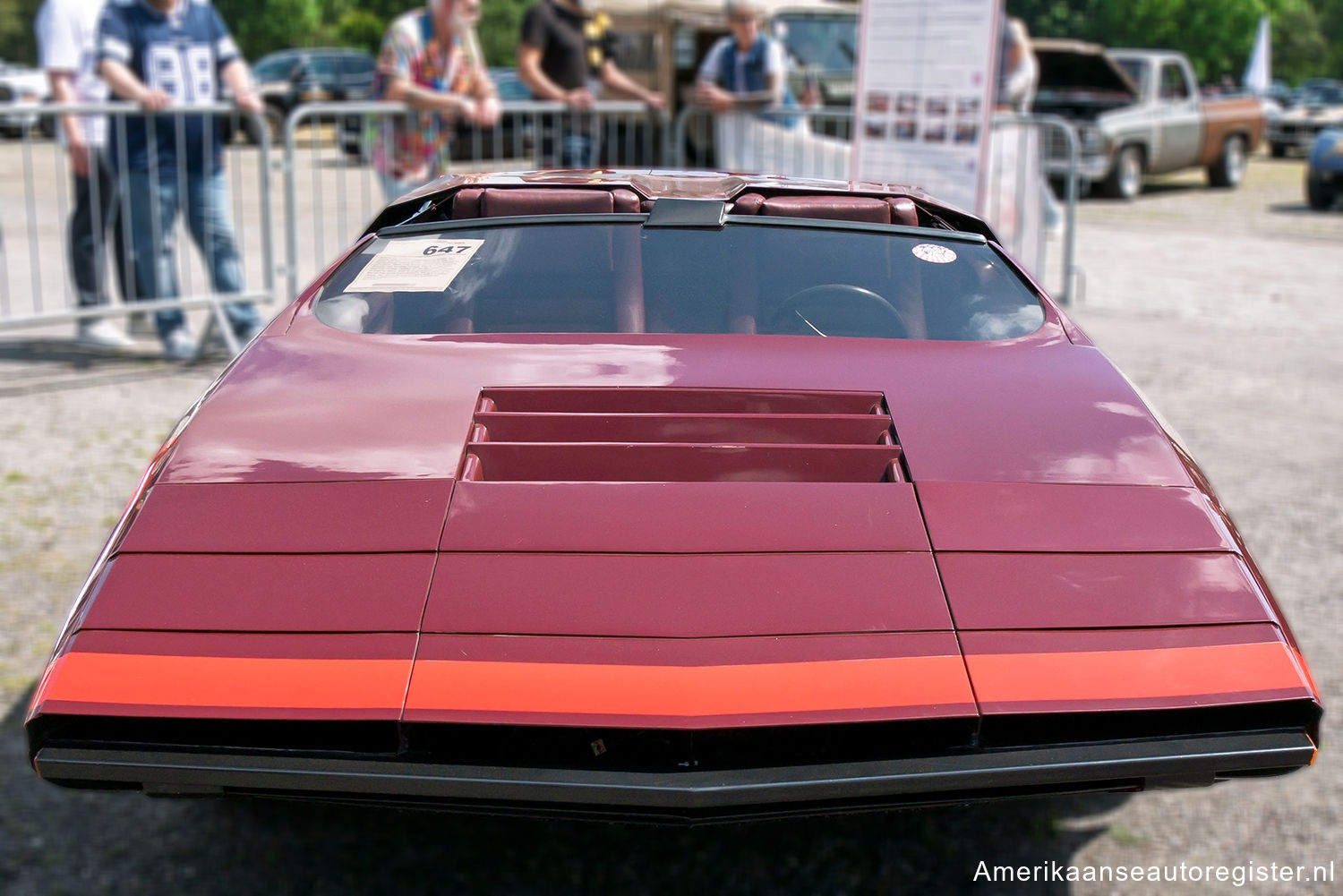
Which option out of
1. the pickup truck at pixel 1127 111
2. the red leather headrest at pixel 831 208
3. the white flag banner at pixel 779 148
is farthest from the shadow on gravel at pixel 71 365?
the pickup truck at pixel 1127 111

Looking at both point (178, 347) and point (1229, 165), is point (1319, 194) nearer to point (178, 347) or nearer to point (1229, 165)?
point (1229, 165)

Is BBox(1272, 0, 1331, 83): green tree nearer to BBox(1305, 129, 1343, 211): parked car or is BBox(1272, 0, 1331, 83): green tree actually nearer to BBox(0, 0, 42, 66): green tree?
BBox(1305, 129, 1343, 211): parked car

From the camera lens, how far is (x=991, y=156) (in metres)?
8.46

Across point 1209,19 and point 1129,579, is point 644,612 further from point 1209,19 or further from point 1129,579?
point 1209,19

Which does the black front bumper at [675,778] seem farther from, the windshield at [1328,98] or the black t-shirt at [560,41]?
the windshield at [1328,98]

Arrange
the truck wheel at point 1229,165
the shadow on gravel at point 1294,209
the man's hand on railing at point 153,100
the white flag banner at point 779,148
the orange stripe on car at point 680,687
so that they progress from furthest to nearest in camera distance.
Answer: the truck wheel at point 1229,165, the shadow on gravel at point 1294,209, the white flag banner at point 779,148, the man's hand on railing at point 153,100, the orange stripe on car at point 680,687

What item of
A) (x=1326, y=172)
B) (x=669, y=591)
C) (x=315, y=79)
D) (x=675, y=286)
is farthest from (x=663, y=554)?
(x=315, y=79)

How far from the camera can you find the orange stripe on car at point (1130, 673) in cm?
192

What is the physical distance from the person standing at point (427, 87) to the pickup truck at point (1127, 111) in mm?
10149

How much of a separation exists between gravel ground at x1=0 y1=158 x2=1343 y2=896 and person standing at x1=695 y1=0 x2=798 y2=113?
3.42m

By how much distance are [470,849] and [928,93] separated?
5.49m

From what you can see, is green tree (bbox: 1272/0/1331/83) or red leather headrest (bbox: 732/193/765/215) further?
green tree (bbox: 1272/0/1331/83)

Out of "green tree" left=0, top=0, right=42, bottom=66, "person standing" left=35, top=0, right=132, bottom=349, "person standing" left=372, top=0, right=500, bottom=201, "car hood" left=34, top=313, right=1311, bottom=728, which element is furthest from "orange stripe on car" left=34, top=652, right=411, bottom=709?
"green tree" left=0, top=0, right=42, bottom=66

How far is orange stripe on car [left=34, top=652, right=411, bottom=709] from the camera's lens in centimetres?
188
